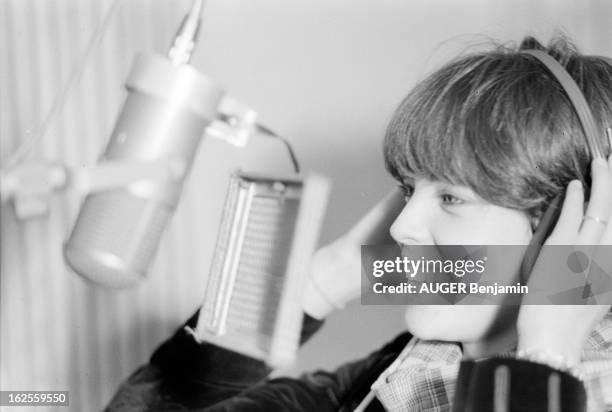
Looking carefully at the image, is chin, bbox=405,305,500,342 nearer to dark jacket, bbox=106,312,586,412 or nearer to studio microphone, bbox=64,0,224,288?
dark jacket, bbox=106,312,586,412

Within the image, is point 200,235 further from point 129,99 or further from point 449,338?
point 129,99

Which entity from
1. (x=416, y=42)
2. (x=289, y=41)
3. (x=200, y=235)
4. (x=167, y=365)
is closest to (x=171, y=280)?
(x=200, y=235)

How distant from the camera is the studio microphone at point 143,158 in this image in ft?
1.67

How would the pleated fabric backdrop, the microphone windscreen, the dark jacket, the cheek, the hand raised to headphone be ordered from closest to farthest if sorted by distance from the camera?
the microphone windscreen → the hand raised to headphone → the cheek → the dark jacket → the pleated fabric backdrop

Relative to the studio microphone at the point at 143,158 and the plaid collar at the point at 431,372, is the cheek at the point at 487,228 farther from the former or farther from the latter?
the studio microphone at the point at 143,158

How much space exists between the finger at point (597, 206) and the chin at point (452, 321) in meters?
Answer: 0.14

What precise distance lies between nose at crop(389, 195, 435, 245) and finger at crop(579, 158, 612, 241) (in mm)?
154

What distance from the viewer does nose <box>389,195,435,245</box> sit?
0.83 metres

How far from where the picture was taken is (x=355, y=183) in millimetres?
1211

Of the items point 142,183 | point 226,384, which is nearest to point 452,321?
point 226,384

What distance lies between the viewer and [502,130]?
2.62 feet

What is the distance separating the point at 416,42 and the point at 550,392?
2.24ft

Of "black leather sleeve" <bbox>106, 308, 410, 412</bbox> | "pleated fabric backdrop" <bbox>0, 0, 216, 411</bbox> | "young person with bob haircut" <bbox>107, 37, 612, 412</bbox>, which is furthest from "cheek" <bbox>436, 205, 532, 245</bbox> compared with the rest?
"pleated fabric backdrop" <bbox>0, 0, 216, 411</bbox>

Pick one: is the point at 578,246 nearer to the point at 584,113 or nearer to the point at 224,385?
Result: the point at 584,113
